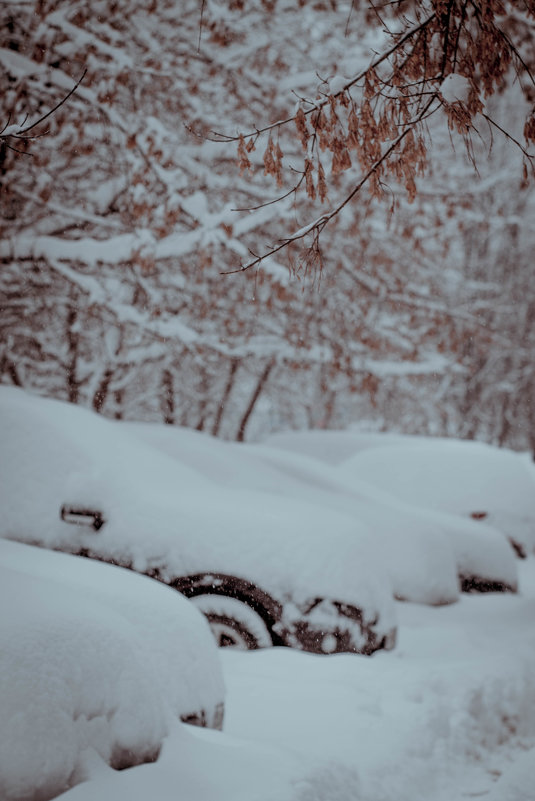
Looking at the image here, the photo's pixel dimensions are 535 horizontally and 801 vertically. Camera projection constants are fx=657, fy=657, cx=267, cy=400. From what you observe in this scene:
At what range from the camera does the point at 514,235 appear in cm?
1916

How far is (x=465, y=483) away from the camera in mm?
8539

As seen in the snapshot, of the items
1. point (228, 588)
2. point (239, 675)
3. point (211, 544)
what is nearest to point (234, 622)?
point (228, 588)

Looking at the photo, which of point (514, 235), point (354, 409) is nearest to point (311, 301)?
point (514, 235)

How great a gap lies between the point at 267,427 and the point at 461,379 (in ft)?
19.1

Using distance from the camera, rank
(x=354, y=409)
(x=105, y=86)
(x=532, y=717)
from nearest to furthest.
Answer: (x=532, y=717)
(x=105, y=86)
(x=354, y=409)

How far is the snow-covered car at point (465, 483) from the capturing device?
8414mm

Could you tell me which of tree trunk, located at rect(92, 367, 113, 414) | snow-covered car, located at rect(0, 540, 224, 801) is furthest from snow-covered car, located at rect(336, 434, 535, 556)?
snow-covered car, located at rect(0, 540, 224, 801)

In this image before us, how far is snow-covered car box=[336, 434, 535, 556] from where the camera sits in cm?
841

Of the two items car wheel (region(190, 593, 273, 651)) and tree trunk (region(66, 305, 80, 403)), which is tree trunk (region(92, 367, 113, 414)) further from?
car wheel (region(190, 593, 273, 651))

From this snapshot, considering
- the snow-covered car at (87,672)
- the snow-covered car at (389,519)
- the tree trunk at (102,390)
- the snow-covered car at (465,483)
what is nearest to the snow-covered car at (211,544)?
the snow-covered car at (389,519)

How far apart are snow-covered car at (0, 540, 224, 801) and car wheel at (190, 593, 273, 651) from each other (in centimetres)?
118

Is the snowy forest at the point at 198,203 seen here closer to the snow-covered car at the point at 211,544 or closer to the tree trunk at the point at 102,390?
the tree trunk at the point at 102,390

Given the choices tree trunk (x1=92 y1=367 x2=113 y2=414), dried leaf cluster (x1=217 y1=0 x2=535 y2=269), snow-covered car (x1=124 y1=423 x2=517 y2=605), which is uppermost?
dried leaf cluster (x1=217 y1=0 x2=535 y2=269)

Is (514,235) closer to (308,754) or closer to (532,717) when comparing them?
(532,717)
